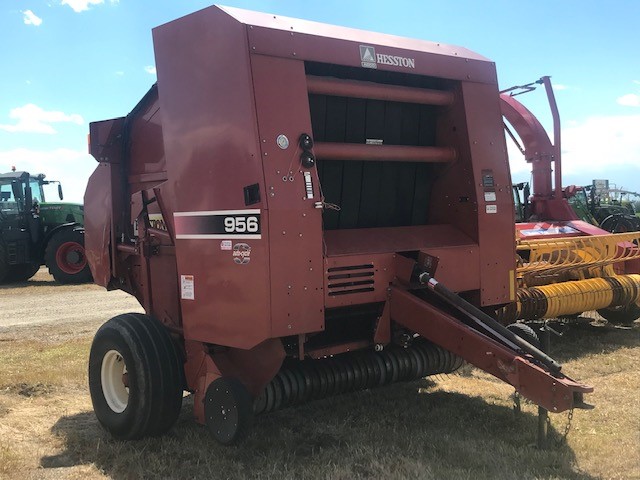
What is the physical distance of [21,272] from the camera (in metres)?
15.1

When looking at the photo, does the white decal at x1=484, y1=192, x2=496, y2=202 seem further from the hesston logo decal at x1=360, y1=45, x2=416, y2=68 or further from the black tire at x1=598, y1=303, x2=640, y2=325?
the black tire at x1=598, y1=303, x2=640, y2=325

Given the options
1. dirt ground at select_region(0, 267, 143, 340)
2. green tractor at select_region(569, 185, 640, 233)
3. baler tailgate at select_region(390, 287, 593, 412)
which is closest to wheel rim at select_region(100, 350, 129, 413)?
baler tailgate at select_region(390, 287, 593, 412)

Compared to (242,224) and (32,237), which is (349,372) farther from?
(32,237)

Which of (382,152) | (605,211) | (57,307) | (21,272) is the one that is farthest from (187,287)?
(605,211)

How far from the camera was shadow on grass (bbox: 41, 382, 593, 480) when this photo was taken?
3336 mm

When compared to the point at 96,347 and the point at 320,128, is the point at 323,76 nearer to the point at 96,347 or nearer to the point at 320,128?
the point at 320,128

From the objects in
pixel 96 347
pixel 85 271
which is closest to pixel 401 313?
pixel 96 347

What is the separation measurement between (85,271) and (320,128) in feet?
39.0

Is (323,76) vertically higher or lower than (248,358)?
higher

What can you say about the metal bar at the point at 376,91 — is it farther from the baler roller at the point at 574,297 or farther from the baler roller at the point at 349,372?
the baler roller at the point at 574,297

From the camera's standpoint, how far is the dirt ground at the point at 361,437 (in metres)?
3.37

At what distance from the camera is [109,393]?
4.21 m

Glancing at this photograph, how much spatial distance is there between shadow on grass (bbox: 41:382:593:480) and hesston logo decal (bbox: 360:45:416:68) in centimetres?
233

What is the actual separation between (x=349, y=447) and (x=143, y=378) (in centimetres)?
134
